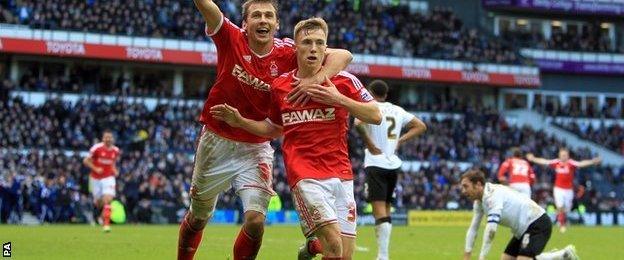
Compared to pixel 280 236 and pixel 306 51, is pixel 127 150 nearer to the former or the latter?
pixel 280 236

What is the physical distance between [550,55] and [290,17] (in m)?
20.1

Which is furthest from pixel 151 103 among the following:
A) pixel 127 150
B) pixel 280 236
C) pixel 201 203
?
pixel 201 203

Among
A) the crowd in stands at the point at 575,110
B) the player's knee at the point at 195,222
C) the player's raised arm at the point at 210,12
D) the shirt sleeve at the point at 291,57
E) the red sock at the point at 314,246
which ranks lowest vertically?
the crowd in stands at the point at 575,110

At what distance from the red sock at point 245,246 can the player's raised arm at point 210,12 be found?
199cm

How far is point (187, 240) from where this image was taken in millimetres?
11070

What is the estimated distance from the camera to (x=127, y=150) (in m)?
42.8

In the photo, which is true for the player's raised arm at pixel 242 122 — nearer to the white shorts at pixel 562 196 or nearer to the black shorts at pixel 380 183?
the black shorts at pixel 380 183

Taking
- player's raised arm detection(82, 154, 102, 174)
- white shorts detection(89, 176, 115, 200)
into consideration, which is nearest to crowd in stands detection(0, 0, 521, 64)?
white shorts detection(89, 176, 115, 200)

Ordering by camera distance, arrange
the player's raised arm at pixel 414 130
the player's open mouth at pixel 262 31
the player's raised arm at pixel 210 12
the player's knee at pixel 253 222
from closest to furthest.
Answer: the player's raised arm at pixel 210 12, the player's open mouth at pixel 262 31, the player's knee at pixel 253 222, the player's raised arm at pixel 414 130

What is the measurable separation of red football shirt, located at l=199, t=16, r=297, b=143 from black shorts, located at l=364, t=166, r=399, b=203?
5513mm

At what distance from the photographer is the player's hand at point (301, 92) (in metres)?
9.32

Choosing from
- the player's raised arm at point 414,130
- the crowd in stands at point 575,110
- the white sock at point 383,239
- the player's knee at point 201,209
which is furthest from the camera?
the crowd in stands at point 575,110

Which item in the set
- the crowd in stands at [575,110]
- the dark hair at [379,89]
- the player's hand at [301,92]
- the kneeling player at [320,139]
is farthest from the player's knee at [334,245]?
the crowd in stands at [575,110]

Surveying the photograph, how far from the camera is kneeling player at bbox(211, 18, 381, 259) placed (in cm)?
920
